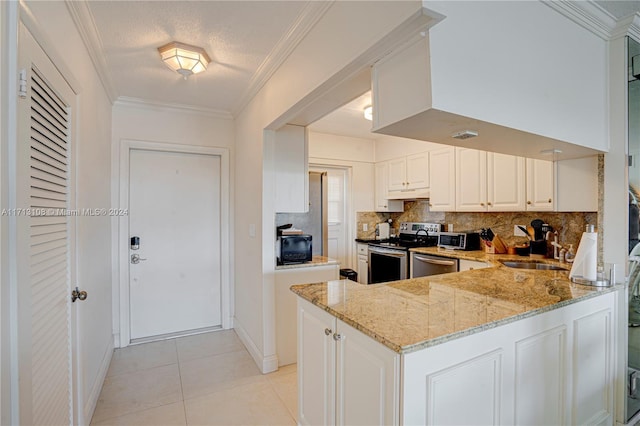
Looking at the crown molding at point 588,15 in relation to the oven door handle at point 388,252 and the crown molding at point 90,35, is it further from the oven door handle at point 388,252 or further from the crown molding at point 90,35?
the oven door handle at point 388,252

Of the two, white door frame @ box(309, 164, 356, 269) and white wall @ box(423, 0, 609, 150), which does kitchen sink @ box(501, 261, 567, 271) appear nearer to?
white wall @ box(423, 0, 609, 150)

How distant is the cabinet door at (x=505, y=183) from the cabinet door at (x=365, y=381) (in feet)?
8.09

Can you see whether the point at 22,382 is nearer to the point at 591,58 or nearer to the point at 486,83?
the point at 486,83

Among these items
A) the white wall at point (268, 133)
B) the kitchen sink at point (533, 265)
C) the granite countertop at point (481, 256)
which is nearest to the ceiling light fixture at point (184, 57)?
the white wall at point (268, 133)

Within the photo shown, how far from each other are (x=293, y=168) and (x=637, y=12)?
7.85 ft

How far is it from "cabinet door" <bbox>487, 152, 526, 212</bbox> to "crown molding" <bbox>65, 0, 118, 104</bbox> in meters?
3.40

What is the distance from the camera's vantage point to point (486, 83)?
132 centimetres

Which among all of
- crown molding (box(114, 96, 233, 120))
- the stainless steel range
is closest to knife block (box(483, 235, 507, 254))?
the stainless steel range

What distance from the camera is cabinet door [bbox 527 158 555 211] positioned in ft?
8.65

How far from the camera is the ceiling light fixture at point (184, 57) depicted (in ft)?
6.80

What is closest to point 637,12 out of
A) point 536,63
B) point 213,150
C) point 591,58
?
point 591,58

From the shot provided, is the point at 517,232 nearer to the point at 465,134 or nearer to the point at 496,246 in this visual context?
the point at 496,246

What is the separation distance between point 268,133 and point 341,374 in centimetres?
195

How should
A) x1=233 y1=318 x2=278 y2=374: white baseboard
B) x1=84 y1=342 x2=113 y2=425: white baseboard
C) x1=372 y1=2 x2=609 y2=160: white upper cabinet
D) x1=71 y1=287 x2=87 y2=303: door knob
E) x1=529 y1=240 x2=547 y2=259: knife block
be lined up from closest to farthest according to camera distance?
x1=372 y1=2 x2=609 y2=160: white upper cabinet, x1=71 y1=287 x2=87 y2=303: door knob, x1=84 y1=342 x2=113 y2=425: white baseboard, x1=233 y1=318 x2=278 y2=374: white baseboard, x1=529 y1=240 x2=547 y2=259: knife block
